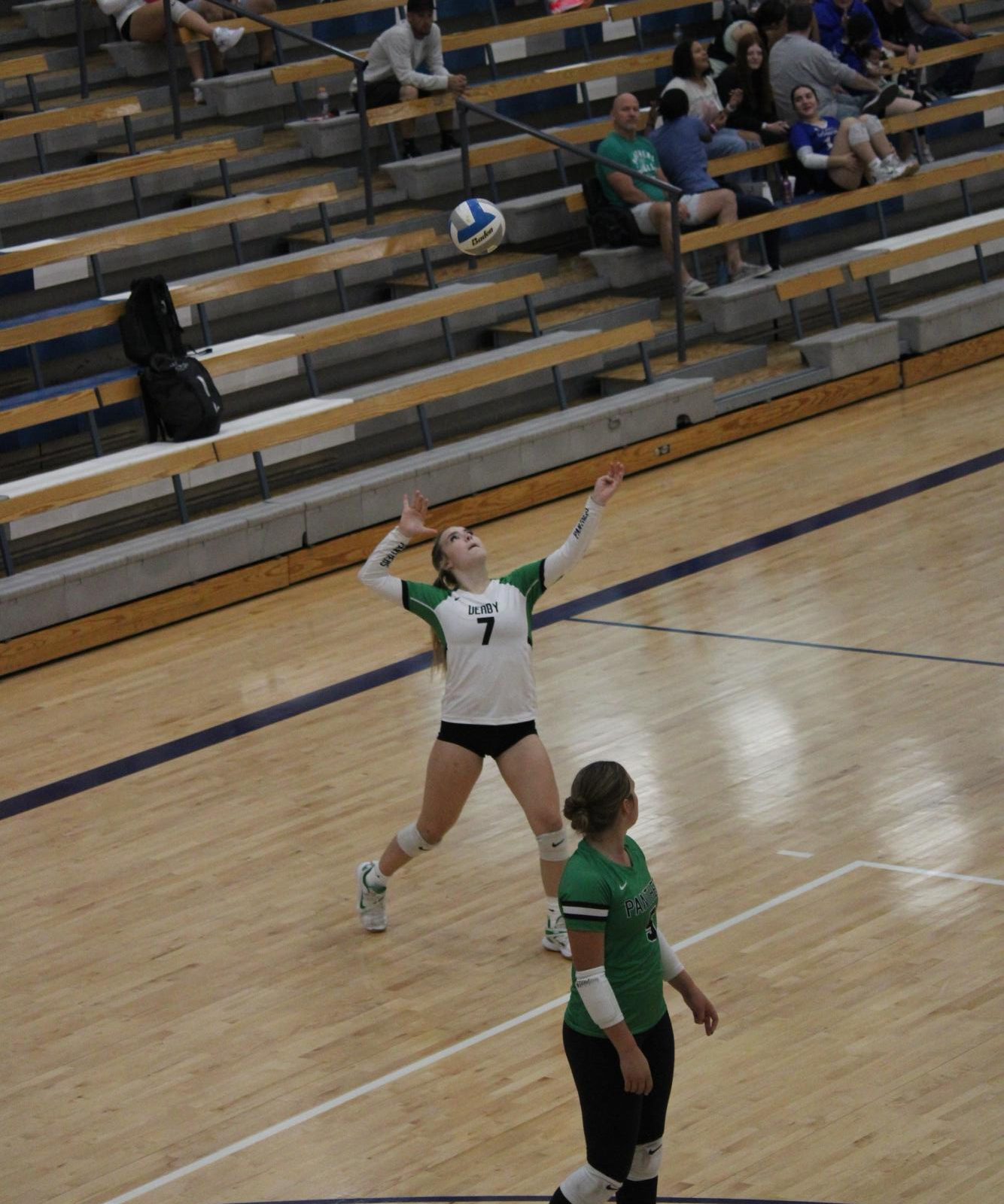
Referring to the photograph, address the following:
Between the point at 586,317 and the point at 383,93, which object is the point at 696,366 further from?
the point at 383,93

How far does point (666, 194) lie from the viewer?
41.2 ft

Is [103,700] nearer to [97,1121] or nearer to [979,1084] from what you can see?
[97,1121]

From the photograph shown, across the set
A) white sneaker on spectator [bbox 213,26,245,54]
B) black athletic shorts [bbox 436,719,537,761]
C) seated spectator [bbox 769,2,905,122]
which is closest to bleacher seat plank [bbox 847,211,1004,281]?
seated spectator [bbox 769,2,905,122]

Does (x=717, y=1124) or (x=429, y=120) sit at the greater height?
(x=429, y=120)

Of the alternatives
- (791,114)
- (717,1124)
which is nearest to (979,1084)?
(717,1124)

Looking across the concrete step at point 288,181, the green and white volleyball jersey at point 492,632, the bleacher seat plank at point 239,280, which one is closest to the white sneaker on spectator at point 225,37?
the concrete step at point 288,181

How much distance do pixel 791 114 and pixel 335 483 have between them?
18.4ft

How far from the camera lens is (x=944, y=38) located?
611 inches

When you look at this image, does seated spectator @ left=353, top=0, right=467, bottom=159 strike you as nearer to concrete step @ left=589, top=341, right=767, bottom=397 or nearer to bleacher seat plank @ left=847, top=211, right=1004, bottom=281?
concrete step @ left=589, top=341, right=767, bottom=397

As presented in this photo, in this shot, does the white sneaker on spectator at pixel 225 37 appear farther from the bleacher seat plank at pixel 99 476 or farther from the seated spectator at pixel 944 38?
the seated spectator at pixel 944 38

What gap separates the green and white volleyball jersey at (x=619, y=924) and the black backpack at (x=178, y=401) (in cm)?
665

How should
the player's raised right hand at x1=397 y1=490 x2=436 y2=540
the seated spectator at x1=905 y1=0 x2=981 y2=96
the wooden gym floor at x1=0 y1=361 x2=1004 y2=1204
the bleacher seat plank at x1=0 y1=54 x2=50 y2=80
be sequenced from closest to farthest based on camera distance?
the wooden gym floor at x1=0 y1=361 x2=1004 y2=1204 → the player's raised right hand at x1=397 y1=490 x2=436 y2=540 → the bleacher seat plank at x1=0 y1=54 x2=50 y2=80 → the seated spectator at x1=905 y1=0 x2=981 y2=96

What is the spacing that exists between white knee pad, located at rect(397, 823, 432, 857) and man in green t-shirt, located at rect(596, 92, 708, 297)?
289 inches

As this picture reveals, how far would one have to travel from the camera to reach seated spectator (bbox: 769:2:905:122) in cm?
1354
